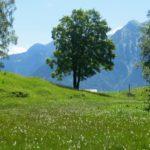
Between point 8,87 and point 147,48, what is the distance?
70.6 ft

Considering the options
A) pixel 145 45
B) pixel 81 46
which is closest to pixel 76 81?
pixel 81 46

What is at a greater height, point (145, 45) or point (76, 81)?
point (145, 45)

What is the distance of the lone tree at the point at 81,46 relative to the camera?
10788 cm

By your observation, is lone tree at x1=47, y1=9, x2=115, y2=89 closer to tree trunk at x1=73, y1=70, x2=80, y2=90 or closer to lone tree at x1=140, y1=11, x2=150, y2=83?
tree trunk at x1=73, y1=70, x2=80, y2=90

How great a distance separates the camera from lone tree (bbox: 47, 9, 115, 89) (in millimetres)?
107875

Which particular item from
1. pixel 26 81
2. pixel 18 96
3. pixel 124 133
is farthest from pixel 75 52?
pixel 124 133

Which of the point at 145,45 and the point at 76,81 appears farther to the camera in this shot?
the point at 76,81

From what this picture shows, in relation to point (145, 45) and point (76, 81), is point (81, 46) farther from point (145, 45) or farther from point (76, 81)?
point (145, 45)

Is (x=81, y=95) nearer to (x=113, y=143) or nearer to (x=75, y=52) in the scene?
(x=75, y=52)

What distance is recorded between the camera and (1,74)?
84500mm

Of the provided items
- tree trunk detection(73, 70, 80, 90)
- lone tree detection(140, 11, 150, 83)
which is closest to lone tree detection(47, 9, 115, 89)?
tree trunk detection(73, 70, 80, 90)

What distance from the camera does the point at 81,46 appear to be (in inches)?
4291

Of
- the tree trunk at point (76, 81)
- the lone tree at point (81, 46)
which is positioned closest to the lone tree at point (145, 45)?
the lone tree at point (81, 46)

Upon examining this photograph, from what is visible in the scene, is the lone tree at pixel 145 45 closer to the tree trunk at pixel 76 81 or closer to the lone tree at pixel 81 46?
the lone tree at pixel 81 46
